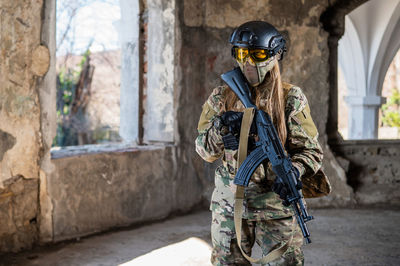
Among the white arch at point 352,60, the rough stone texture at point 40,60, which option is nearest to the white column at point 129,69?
the rough stone texture at point 40,60

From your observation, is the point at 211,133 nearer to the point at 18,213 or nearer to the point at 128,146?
the point at 18,213

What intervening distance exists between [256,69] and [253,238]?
72cm

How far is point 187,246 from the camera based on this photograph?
11.5 ft

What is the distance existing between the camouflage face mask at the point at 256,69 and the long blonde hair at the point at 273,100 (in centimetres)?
3

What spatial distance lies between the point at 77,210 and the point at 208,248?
1.10 metres

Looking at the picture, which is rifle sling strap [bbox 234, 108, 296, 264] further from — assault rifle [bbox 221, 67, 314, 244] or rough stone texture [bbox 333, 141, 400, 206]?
rough stone texture [bbox 333, 141, 400, 206]

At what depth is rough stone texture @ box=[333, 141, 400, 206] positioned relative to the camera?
17.1 ft

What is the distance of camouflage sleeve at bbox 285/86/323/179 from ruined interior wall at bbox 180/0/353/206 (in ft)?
9.00

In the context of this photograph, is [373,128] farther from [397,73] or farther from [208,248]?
[397,73]

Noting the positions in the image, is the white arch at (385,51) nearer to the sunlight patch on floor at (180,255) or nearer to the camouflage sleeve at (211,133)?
the sunlight patch on floor at (180,255)

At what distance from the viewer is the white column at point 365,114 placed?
33.1 ft

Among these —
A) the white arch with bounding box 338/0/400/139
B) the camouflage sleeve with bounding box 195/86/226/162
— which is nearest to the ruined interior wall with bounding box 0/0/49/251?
the camouflage sleeve with bounding box 195/86/226/162

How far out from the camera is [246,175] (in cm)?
176

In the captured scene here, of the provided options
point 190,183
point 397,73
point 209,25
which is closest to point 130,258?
point 190,183
